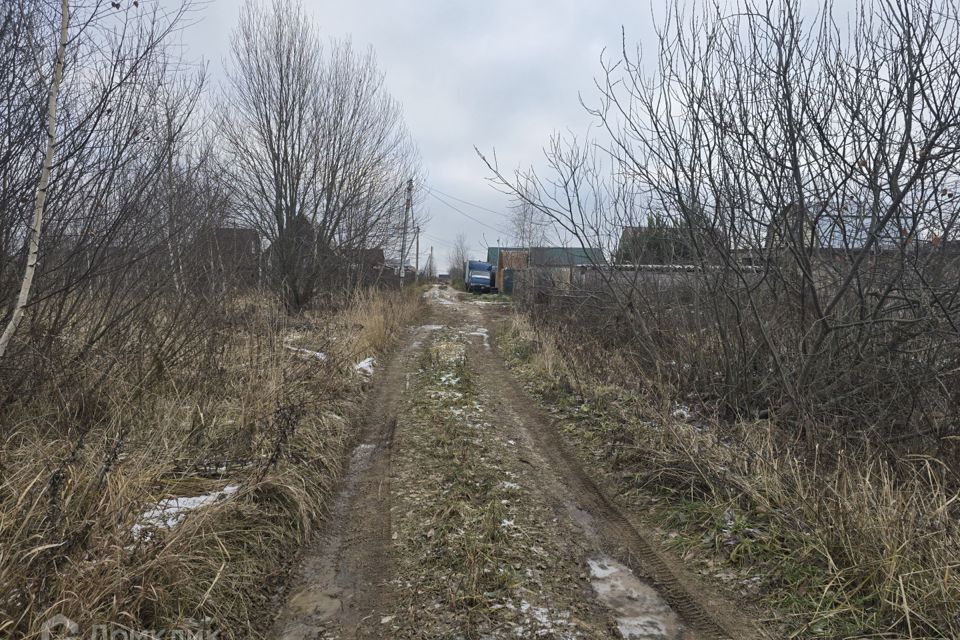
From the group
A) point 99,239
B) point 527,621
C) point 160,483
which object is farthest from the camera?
point 99,239

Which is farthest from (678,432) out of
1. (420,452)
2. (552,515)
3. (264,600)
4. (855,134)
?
(264,600)

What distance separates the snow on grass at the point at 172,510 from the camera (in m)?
2.67

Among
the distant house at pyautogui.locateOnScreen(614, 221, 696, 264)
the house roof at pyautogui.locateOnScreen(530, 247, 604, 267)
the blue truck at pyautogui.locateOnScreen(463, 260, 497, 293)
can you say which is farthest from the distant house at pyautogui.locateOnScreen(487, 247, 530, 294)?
the distant house at pyautogui.locateOnScreen(614, 221, 696, 264)

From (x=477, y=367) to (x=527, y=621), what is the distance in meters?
6.40

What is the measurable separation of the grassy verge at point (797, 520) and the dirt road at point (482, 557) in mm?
283

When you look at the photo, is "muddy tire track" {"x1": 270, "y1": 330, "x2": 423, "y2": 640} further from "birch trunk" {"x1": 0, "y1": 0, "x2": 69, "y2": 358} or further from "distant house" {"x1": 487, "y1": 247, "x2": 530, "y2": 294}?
"distant house" {"x1": 487, "y1": 247, "x2": 530, "y2": 294}

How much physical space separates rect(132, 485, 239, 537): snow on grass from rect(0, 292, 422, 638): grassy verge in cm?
1

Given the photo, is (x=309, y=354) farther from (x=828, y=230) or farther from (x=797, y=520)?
(x=828, y=230)

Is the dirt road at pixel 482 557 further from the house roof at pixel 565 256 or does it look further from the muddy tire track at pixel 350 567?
the house roof at pixel 565 256

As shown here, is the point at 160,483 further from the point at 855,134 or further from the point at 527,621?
the point at 855,134

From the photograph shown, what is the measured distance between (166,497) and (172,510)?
0.12 metres

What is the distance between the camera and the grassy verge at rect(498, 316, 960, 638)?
2.41 m

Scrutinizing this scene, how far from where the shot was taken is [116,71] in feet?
12.0

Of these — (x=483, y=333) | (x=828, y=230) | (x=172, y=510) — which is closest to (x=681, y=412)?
(x=828, y=230)
